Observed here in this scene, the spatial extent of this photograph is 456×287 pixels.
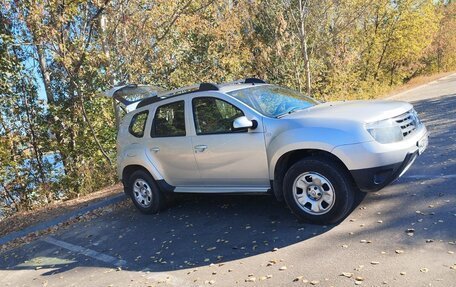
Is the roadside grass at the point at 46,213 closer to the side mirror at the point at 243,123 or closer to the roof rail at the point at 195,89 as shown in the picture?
the roof rail at the point at 195,89

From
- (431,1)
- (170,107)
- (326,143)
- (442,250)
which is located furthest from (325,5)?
(431,1)

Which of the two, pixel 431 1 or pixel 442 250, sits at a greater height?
pixel 431 1

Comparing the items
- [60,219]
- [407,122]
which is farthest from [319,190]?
[60,219]

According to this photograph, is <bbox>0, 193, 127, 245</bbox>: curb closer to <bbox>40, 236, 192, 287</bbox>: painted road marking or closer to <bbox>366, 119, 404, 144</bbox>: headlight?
<bbox>40, 236, 192, 287</bbox>: painted road marking

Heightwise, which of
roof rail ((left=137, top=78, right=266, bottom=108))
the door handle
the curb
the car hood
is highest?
roof rail ((left=137, top=78, right=266, bottom=108))

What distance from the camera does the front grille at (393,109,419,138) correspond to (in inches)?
188

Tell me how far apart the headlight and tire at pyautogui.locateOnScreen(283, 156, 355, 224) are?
1.70 feet

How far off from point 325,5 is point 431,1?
64.9 feet

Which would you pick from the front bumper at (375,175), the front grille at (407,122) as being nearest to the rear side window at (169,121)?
the front bumper at (375,175)

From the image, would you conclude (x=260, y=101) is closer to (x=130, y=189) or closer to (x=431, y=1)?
(x=130, y=189)

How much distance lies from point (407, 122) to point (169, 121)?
327 cm

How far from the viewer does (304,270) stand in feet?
13.1

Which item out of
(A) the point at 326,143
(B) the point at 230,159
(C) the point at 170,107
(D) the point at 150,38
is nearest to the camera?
(A) the point at 326,143

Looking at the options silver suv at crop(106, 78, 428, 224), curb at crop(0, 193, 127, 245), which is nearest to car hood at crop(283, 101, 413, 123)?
silver suv at crop(106, 78, 428, 224)
